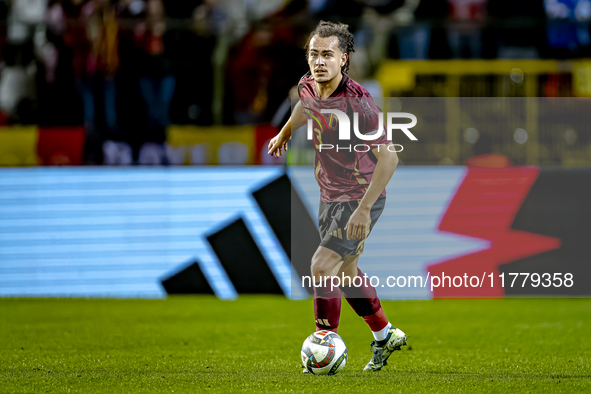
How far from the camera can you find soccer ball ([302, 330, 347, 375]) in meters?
4.05

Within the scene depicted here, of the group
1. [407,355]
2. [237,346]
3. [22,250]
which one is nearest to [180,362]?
[237,346]

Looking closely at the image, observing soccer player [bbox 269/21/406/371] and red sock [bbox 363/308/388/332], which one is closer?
soccer player [bbox 269/21/406/371]

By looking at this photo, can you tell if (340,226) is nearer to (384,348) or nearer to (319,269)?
(319,269)

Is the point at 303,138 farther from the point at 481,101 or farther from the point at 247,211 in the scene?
the point at 481,101

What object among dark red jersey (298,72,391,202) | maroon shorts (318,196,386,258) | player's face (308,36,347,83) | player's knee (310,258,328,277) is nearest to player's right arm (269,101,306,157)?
dark red jersey (298,72,391,202)

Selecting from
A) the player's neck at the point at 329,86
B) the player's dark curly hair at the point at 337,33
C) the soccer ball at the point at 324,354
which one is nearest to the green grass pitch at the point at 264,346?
the soccer ball at the point at 324,354

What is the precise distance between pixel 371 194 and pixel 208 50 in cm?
592

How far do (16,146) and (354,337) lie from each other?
5265 millimetres

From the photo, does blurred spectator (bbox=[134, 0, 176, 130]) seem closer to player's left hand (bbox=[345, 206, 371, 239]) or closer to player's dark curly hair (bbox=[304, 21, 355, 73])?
player's dark curly hair (bbox=[304, 21, 355, 73])

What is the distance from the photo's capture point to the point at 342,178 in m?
4.15

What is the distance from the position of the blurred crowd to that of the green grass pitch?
259cm

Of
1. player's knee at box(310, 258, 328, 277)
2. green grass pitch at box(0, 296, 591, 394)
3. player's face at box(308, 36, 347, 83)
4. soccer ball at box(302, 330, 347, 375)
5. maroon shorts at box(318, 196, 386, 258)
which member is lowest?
green grass pitch at box(0, 296, 591, 394)

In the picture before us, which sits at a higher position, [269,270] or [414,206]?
[414,206]

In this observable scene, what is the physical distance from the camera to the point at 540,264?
7574mm
